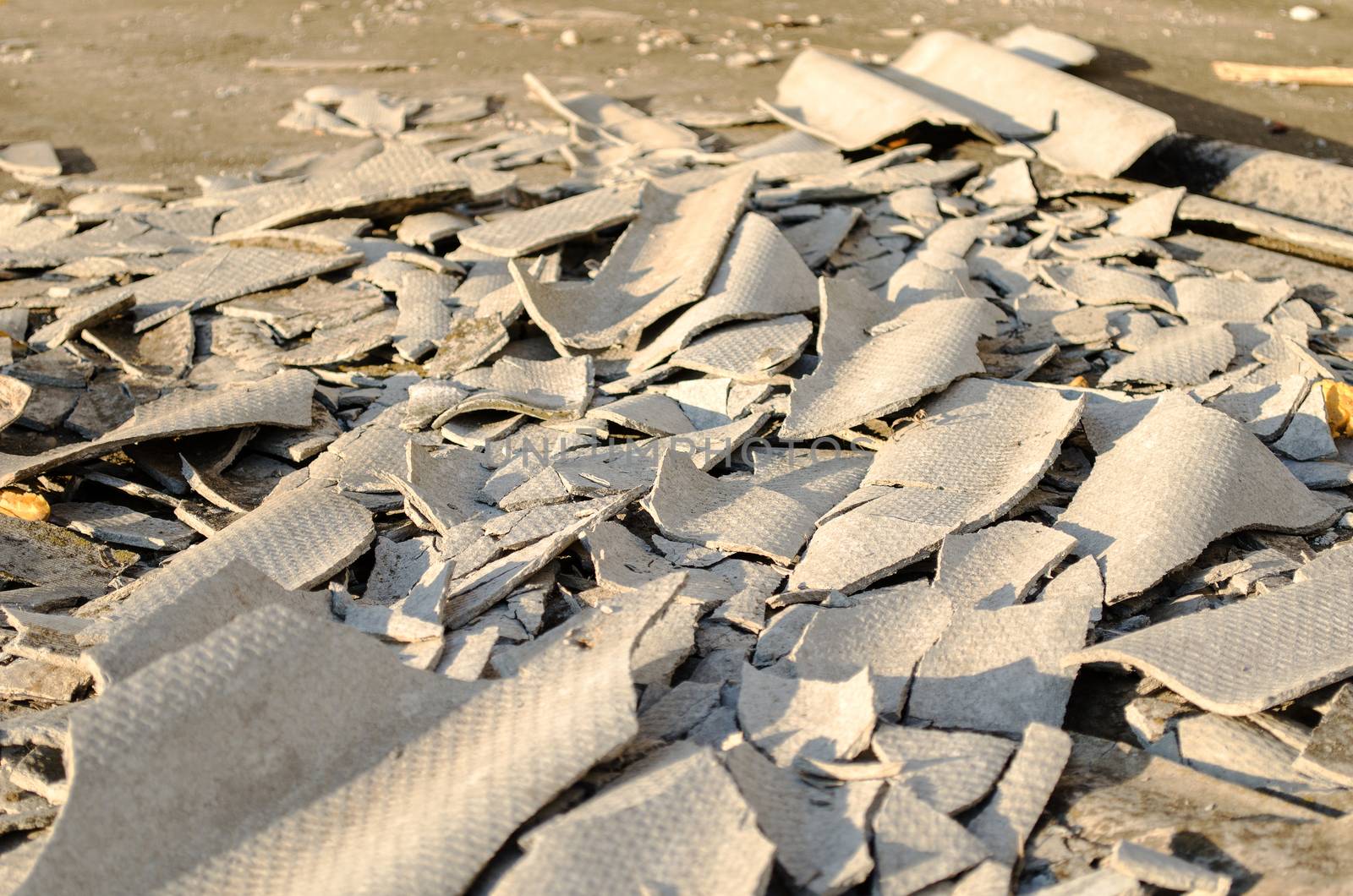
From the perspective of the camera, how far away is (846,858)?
1.91 metres

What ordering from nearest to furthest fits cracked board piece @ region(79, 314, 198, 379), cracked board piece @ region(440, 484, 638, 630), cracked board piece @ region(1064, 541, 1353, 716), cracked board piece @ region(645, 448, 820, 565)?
cracked board piece @ region(1064, 541, 1353, 716)
cracked board piece @ region(440, 484, 638, 630)
cracked board piece @ region(645, 448, 820, 565)
cracked board piece @ region(79, 314, 198, 379)

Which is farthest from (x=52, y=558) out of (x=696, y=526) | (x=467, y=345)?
(x=696, y=526)

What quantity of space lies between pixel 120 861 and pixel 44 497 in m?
1.87

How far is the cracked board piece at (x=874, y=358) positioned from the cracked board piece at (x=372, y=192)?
6.26 ft

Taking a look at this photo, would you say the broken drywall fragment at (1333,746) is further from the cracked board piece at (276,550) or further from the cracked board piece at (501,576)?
the cracked board piece at (276,550)

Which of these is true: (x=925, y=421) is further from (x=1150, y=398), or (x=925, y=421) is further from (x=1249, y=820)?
(x=1249, y=820)

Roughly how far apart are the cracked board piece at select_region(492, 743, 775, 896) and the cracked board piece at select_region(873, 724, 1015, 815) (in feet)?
1.17

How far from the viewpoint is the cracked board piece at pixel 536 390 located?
11.3 feet

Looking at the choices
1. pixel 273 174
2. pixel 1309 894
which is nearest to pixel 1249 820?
pixel 1309 894

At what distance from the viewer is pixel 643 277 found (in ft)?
13.7

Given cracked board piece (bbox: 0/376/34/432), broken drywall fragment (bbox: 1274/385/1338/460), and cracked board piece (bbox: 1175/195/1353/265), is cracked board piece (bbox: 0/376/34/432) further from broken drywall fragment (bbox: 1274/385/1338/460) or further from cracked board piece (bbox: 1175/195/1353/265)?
cracked board piece (bbox: 1175/195/1353/265)

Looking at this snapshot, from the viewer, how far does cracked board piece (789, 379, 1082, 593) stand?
9.02ft

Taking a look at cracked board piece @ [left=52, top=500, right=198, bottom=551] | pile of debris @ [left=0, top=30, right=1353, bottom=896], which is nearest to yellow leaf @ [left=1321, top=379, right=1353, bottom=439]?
pile of debris @ [left=0, top=30, right=1353, bottom=896]

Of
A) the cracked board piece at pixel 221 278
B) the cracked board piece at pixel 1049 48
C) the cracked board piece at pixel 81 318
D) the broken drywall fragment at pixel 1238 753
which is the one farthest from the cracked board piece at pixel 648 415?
the cracked board piece at pixel 1049 48
